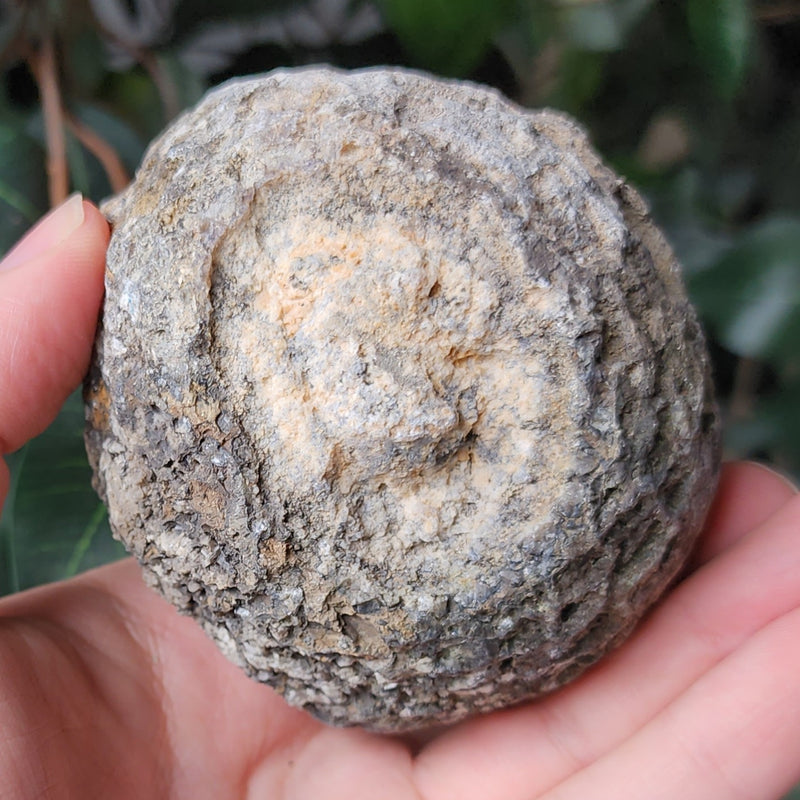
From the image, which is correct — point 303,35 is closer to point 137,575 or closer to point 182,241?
point 182,241

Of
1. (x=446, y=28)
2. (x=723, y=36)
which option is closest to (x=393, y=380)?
(x=446, y=28)

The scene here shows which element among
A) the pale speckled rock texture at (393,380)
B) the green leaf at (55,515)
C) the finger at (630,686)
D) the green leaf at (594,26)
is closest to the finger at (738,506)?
the finger at (630,686)

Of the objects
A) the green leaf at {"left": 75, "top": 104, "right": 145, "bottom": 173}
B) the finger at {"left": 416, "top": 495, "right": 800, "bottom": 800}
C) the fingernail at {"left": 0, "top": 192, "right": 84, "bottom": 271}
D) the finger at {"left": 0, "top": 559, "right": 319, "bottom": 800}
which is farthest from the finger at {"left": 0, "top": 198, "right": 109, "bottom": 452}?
the finger at {"left": 416, "top": 495, "right": 800, "bottom": 800}

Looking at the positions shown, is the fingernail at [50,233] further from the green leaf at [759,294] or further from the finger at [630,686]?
the green leaf at [759,294]

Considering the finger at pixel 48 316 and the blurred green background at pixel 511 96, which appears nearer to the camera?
the finger at pixel 48 316

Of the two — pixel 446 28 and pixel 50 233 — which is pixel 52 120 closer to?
pixel 50 233

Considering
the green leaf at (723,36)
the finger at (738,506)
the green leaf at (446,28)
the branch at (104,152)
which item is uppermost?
the branch at (104,152)

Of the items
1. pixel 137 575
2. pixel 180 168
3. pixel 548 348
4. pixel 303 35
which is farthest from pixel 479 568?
pixel 303 35

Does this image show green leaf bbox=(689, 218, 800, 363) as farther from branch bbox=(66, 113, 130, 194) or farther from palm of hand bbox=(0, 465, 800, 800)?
branch bbox=(66, 113, 130, 194)
